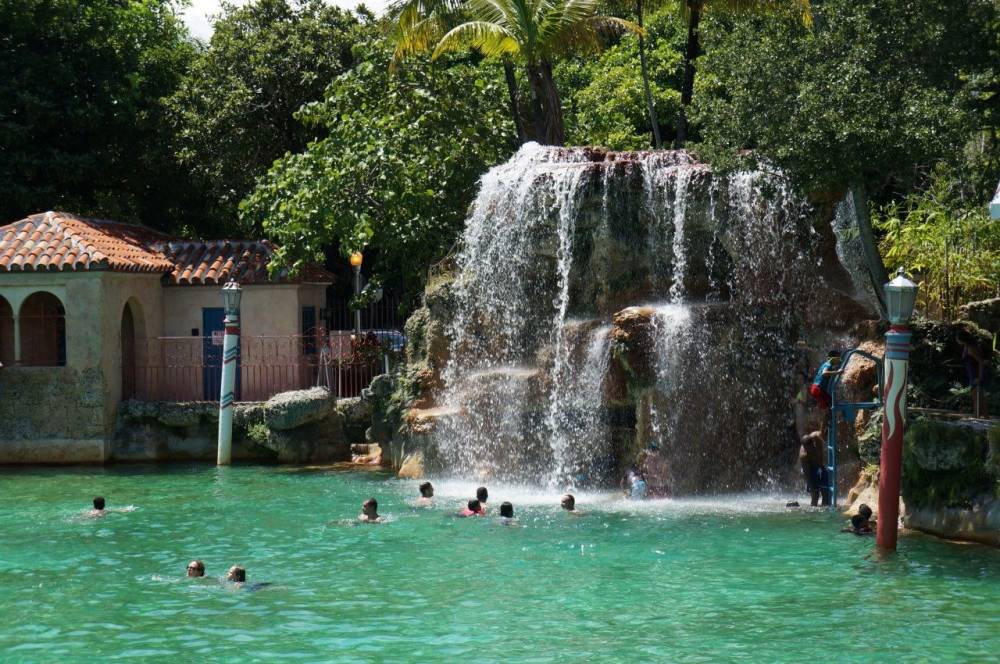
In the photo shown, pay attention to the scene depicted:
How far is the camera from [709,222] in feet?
78.0

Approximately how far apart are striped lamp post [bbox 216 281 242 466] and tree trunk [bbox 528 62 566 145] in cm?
777

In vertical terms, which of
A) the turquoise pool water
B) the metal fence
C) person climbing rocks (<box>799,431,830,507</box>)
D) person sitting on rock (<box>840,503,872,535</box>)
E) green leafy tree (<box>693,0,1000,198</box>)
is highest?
green leafy tree (<box>693,0,1000,198</box>)

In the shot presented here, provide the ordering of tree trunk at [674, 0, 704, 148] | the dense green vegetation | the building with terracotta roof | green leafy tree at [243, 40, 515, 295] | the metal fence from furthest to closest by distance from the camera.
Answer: tree trunk at [674, 0, 704, 148] → the metal fence → green leafy tree at [243, 40, 515, 295] → the building with terracotta roof → the dense green vegetation

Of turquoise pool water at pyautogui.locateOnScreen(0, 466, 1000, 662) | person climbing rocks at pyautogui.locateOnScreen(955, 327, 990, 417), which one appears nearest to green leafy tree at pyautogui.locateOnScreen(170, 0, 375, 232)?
turquoise pool water at pyautogui.locateOnScreen(0, 466, 1000, 662)

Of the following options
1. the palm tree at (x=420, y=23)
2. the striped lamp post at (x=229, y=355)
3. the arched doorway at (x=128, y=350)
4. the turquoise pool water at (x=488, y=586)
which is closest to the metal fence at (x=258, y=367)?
the arched doorway at (x=128, y=350)

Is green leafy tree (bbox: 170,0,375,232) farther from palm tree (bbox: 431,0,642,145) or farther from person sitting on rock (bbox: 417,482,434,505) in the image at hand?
person sitting on rock (bbox: 417,482,434,505)

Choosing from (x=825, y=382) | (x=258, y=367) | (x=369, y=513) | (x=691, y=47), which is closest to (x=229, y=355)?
(x=258, y=367)

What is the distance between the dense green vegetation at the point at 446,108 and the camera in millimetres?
20656

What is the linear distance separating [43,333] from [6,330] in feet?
3.28

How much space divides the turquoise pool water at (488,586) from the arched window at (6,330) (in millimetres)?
8983

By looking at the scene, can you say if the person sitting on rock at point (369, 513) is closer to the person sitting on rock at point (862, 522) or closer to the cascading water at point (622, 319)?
the cascading water at point (622, 319)

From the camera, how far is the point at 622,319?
2233 centimetres

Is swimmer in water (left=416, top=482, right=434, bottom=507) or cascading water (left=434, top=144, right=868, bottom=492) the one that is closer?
swimmer in water (left=416, top=482, right=434, bottom=507)

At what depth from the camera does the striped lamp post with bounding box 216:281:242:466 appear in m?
26.7
